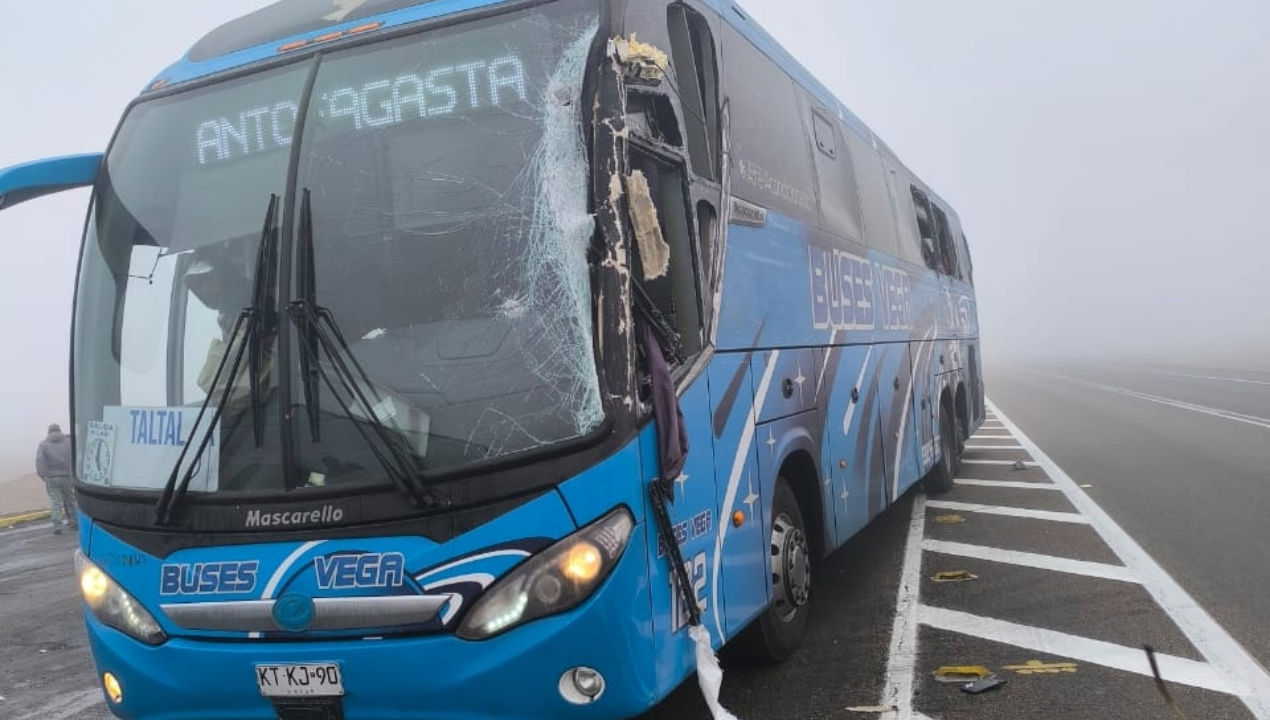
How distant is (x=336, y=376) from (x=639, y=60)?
1.65 metres

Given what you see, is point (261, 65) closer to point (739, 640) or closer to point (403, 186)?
point (403, 186)

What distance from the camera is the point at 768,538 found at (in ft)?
15.5

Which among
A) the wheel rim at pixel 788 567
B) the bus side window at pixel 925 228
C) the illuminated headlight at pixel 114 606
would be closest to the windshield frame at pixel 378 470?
the illuminated headlight at pixel 114 606

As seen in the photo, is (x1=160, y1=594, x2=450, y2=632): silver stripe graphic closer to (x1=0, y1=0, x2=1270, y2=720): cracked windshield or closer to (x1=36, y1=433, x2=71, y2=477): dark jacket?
(x1=0, y1=0, x2=1270, y2=720): cracked windshield

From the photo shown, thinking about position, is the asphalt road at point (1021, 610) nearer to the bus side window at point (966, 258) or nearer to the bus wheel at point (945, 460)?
the bus wheel at point (945, 460)

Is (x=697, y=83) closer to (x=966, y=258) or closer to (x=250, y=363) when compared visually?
(x=250, y=363)

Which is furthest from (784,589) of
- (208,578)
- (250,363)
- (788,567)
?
(250,363)

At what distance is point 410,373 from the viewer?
11.0 feet

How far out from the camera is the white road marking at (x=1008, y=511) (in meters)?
9.02

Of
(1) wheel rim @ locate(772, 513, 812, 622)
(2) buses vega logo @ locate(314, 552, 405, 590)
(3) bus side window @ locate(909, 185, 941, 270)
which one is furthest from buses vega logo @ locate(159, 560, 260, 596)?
(3) bus side window @ locate(909, 185, 941, 270)

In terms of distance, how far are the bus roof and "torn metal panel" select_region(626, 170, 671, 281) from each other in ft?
3.17

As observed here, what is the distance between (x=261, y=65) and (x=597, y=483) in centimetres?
235

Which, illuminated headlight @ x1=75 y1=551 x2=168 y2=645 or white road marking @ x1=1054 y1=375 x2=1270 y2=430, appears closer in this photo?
illuminated headlight @ x1=75 y1=551 x2=168 y2=645

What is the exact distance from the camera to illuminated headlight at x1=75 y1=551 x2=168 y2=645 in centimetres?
363
